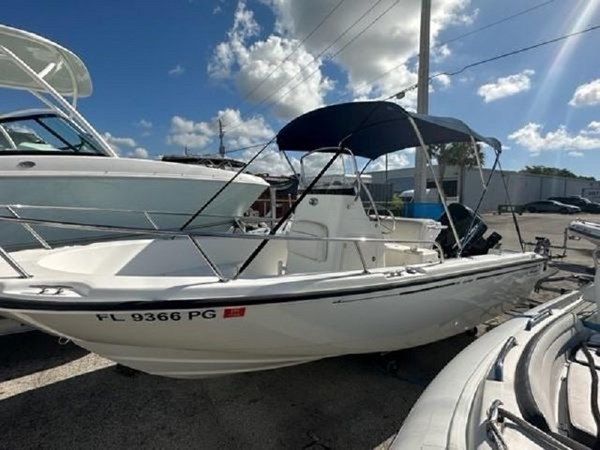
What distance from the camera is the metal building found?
28328mm

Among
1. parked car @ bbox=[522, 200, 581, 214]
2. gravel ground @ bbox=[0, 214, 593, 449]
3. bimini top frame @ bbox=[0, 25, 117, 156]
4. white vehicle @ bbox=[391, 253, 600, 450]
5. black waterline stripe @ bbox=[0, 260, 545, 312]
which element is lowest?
parked car @ bbox=[522, 200, 581, 214]

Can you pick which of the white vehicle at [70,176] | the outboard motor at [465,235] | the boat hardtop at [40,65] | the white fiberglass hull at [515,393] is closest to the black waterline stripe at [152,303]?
the white fiberglass hull at [515,393]

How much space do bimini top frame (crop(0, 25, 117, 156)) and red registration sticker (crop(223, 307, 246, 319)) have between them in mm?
3885

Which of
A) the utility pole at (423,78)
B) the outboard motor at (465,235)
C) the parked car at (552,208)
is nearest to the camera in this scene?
the outboard motor at (465,235)

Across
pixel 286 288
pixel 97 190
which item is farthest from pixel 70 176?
pixel 286 288

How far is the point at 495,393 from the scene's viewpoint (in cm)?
143

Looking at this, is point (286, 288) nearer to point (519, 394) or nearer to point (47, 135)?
point (519, 394)

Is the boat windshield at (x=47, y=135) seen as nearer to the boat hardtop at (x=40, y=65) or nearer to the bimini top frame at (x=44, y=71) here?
the bimini top frame at (x=44, y=71)

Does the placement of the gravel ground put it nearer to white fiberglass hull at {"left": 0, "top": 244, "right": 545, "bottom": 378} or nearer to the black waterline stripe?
white fiberglass hull at {"left": 0, "top": 244, "right": 545, "bottom": 378}

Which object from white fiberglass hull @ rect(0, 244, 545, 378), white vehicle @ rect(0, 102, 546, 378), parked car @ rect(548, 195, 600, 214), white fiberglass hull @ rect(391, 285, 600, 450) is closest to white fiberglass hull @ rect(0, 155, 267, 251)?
white vehicle @ rect(0, 102, 546, 378)

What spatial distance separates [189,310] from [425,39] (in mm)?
10502

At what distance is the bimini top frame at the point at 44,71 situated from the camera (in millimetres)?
4948

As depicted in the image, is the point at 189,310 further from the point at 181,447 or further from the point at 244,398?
the point at 244,398

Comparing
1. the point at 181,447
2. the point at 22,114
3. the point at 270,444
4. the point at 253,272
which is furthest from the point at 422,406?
the point at 22,114
